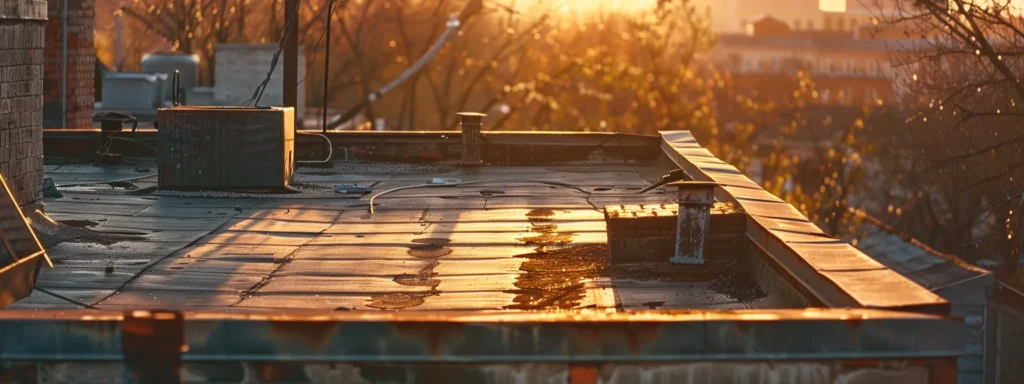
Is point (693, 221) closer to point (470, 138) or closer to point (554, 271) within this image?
point (554, 271)

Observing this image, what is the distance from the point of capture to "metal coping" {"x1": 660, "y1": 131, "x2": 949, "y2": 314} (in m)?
6.29

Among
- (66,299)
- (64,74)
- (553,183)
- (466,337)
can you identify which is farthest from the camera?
(64,74)

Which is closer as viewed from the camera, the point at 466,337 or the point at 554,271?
the point at 466,337

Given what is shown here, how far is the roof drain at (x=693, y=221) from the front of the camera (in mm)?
8984

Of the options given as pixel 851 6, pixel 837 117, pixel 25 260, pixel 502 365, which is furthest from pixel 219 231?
pixel 851 6

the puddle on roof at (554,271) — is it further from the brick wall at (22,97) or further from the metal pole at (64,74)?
the metal pole at (64,74)

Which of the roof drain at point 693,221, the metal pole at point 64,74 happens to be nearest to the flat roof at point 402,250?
the roof drain at point 693,221

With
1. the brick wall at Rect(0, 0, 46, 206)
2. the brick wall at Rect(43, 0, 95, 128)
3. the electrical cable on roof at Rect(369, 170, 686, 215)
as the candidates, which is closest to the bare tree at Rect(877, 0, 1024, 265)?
the electrical cable on roof at Rect(369, 170, 686, 215)

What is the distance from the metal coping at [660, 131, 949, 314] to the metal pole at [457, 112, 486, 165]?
666 cm

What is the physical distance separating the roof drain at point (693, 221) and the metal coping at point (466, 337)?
3.15m

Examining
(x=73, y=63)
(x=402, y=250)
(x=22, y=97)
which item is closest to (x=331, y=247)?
(x=402, y=250)

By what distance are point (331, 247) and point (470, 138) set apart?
7491mm

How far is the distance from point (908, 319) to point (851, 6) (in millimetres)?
154895

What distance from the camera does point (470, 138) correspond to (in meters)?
17.7
